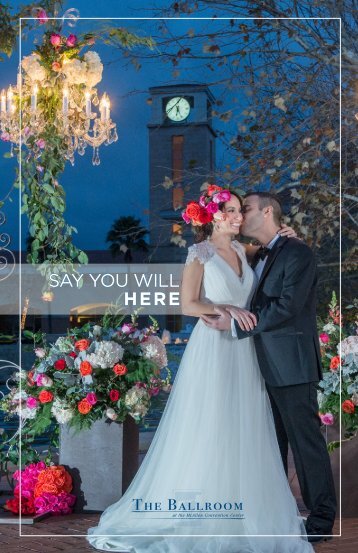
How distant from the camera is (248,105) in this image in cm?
736

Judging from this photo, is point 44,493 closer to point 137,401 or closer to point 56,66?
point 137,401

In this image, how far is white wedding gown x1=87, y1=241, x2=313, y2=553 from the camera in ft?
14.2

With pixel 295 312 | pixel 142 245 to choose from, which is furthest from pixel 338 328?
pixel 142 245

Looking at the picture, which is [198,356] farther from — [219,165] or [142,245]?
[142,245]

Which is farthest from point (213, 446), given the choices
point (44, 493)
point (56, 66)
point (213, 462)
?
point (56, 66)

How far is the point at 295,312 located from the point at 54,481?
6.21ft

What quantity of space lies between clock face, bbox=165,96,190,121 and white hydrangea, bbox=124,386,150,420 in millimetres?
2659

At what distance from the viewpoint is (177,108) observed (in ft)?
22.7

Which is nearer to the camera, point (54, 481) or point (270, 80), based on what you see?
point (54, 481)

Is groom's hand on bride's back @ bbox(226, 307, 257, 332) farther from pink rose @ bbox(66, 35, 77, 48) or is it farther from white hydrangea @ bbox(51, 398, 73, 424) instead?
pink rose @ bbox(66, 35, 77, 48)

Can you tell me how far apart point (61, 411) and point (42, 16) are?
8.43 feet

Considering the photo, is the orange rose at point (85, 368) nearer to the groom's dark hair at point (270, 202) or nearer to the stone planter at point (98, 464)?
the stone planter at point (98, 464)

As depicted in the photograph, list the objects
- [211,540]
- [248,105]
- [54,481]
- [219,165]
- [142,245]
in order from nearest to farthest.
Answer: [211,540], [54,481], [248,105], [219,165], [142,245]

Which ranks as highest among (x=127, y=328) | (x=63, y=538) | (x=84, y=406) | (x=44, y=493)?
(x=127, y=328)
